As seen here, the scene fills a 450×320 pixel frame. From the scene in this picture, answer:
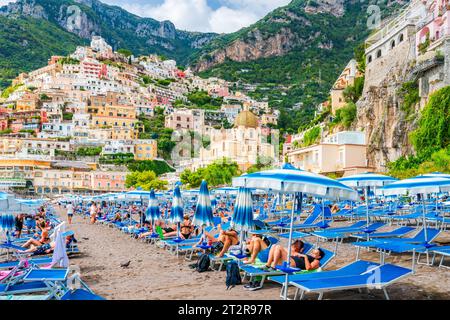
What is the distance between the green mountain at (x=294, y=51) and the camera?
475 ft

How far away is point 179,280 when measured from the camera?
7.97 m

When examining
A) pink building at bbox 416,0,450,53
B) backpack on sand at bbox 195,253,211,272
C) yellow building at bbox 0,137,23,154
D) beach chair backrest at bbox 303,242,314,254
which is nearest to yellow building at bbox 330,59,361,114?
pink building at bbox 416,0,450,53

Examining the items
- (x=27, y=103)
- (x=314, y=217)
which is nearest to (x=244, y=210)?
(x=314, y=217)

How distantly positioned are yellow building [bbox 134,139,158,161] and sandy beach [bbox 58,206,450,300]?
274 ft

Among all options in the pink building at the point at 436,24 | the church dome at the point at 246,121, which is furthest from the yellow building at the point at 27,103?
the pink building at the point at 436,24

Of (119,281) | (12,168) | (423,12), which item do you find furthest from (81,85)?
(119,281)

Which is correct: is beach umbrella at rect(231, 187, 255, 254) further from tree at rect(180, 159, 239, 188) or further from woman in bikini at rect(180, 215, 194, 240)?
tree at rect(180, 159, 239, 188)

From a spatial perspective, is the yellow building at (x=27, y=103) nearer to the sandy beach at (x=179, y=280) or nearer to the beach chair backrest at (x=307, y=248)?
the sandy beach at (x=179, y=280)

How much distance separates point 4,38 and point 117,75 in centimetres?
5683

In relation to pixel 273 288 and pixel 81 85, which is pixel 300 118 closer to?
pixel 81 85

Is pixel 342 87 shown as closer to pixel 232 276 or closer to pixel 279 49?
pixel 232 276

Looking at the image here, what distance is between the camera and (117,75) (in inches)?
5281

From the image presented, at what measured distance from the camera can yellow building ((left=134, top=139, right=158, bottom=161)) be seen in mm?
94562

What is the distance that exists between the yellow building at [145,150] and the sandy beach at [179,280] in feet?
274
